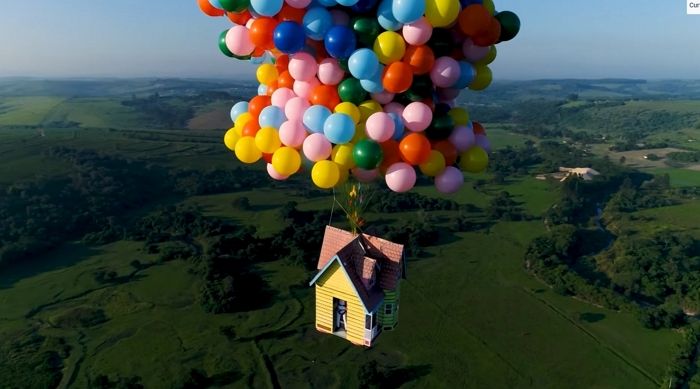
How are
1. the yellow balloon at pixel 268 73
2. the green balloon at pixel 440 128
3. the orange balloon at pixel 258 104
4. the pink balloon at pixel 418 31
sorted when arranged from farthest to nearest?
1. the yellow balloon at pixel 268 73
2. the orange balloon at pixel 258 104
3. the green balloon at pixel 440 128
4. the pink balloon at pixel 418 31

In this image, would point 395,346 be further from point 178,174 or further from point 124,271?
point 178,174

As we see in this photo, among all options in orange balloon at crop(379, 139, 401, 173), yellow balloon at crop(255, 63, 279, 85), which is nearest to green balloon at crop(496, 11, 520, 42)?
orange balloon at crop(379, 139, 401, 173)

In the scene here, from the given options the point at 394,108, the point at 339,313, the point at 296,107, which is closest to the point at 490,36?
the point at 394,108

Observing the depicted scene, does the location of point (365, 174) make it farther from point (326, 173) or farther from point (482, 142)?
point (482, 142)

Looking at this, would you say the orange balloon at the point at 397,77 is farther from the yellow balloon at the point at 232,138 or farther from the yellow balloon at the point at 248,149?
the yellow balloon at the point at 232,138

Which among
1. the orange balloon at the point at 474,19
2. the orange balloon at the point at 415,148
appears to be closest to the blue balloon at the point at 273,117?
the orange balloon at the point at 415,148
